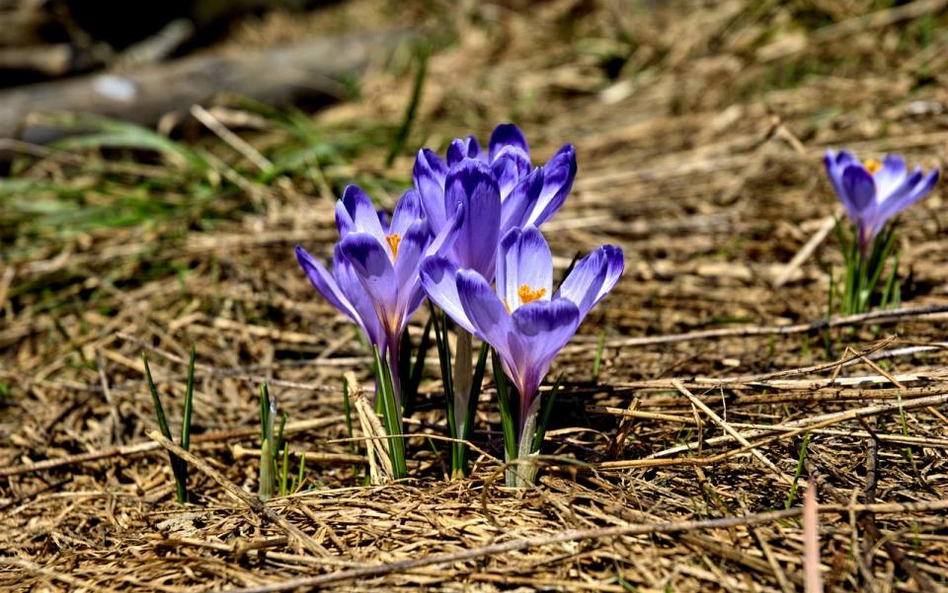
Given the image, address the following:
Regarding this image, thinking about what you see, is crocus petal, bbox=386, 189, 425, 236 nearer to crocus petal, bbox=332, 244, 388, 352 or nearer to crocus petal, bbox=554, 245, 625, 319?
crocus petal, bbox=332, 244, 388, 352

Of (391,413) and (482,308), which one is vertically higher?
(482,308)

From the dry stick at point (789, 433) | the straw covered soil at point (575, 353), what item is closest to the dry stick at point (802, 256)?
the straw covered soil at point (575, 353)

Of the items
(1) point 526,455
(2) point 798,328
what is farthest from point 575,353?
(1) point 526,455

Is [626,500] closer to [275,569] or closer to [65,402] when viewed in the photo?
[275,569]

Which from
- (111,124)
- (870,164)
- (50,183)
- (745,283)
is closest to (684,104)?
(745,283)

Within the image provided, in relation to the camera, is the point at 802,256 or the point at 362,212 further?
the point at 802,256

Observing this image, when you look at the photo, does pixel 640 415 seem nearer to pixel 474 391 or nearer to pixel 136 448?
pixel 474 391
